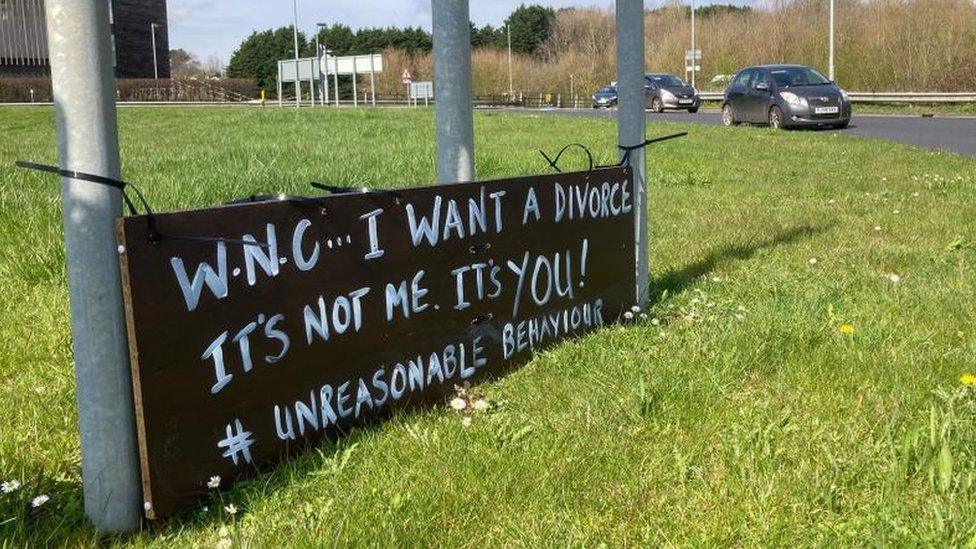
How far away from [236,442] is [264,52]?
110347mm

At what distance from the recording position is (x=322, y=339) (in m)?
2.79

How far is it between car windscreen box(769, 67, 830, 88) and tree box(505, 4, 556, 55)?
8715 cm

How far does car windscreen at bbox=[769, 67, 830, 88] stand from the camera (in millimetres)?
19781

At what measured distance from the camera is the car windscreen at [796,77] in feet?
64.9

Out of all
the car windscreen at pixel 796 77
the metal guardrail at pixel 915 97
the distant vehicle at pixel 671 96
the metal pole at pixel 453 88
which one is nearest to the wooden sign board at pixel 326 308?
the metal pole at pixel 453 88

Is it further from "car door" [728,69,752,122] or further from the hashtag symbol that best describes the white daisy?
"car door" [728,69,752,122]

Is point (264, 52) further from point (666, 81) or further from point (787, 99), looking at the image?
point (787, 99)

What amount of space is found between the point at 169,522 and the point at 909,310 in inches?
131

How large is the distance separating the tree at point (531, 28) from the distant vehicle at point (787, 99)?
284 ft

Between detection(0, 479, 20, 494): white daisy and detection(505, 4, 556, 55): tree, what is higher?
detection(505, 4, 556, 55): tree

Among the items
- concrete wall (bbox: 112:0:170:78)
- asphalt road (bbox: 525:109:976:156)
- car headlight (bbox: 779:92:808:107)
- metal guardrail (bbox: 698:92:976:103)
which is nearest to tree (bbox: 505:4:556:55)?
concrete wall (bbox: 112:0:170:78)

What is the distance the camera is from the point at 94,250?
222cm

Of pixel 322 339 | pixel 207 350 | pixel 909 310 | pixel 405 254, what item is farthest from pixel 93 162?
pixel 909 310

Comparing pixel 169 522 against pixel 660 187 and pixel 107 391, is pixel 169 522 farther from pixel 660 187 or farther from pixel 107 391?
pixel 660 187
